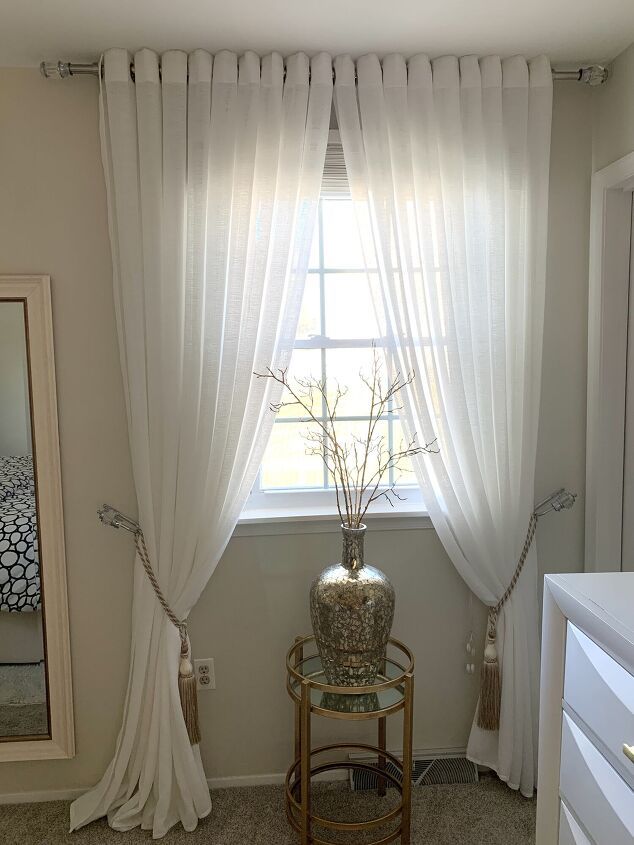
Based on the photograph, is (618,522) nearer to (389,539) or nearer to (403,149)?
(389,539)

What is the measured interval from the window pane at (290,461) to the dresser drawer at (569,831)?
1.31 m

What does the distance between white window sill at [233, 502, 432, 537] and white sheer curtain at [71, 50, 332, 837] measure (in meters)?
0.15

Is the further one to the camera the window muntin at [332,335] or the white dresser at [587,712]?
the window muntin at [332,335]

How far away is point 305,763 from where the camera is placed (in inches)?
82.4

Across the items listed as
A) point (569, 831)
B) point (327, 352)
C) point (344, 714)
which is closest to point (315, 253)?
point (327, 352)

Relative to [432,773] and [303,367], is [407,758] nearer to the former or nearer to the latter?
[432,773]

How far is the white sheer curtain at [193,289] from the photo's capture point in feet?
7.14

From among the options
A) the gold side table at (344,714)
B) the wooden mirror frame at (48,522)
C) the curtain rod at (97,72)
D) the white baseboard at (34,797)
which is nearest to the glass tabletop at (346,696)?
the gold side table at (344,714)

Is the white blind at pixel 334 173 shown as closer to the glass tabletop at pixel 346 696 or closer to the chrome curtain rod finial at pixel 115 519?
the chrome curtain rod finial at pixel 115 519

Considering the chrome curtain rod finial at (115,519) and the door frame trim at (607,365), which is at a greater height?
the door frame trim at (607,365)

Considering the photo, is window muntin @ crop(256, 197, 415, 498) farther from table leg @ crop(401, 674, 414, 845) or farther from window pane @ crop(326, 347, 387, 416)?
table leg @ crop(401, 674, 414, 845)

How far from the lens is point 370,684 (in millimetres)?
2164

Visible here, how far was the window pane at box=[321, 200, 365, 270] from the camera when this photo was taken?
2.52 m

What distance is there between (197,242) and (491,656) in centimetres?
167
